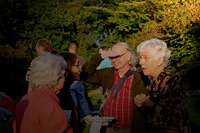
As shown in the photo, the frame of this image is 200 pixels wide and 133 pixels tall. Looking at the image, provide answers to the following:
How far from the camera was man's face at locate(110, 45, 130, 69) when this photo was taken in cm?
492

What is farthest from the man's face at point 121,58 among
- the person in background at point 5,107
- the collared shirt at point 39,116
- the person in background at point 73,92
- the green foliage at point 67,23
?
the green foliage at point 67,23

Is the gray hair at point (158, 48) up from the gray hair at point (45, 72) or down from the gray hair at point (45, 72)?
up

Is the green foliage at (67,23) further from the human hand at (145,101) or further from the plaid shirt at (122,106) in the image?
the human hand at (145,101)

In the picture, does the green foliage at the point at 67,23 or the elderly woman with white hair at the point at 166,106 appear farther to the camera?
the green foliage at the point at 67,23

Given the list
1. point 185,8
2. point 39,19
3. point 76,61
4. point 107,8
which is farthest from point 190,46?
A: point 76,61

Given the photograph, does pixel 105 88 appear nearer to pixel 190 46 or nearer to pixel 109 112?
pixel 109 112

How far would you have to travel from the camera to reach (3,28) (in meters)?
36.3

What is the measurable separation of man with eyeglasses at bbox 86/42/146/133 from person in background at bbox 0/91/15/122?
30.1 feet

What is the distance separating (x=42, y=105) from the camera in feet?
10.6

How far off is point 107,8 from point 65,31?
6.08 meters

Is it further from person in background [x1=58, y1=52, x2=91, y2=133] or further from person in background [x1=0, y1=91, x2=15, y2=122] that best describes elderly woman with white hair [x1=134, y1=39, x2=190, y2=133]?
person in background [x1=0, y1=91, x2=15, y2=122]

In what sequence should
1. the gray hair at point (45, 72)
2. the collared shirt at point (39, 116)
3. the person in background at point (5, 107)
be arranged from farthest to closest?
the person in background at point (5, 107)
the gray hair at point (45, 72)
the collared shirt at point (39, 116)

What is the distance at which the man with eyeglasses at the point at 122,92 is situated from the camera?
4570 millimetres

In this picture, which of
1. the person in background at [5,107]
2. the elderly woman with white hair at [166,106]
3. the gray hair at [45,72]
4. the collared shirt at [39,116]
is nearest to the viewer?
the collared shirt at [39,116]
